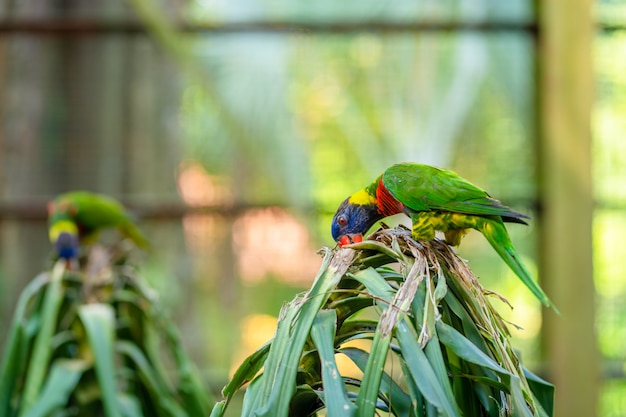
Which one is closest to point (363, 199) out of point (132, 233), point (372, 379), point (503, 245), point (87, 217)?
point (503, 245)

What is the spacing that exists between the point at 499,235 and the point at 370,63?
46.5 inches

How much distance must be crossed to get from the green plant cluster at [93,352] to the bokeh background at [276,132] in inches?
30.6

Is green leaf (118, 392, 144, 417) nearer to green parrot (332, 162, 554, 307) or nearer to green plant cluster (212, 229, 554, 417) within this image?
green parrot (332, 162, 554, 307)

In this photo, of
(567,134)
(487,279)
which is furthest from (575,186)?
(487,279)

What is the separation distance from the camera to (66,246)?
5.39 ft

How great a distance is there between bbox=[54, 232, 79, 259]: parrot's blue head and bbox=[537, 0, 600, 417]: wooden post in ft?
4.17

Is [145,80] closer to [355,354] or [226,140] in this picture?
[226,140]

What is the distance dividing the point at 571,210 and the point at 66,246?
1.33 m

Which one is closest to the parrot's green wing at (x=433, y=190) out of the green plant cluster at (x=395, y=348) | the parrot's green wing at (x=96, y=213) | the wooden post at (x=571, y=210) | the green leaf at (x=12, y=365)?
the green plant cluster at (x=395, y=348)

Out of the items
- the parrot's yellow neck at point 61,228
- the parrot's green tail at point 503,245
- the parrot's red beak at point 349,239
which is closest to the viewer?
the parrot's green tail at point 503,245

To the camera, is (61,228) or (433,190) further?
(61,228)

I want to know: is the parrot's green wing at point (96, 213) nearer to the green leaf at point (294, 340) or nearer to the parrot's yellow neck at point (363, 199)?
the parrot's yellow neck at point (363, 199)

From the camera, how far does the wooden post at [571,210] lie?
2.01m

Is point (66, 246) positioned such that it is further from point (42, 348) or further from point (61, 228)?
point (42, 348)
